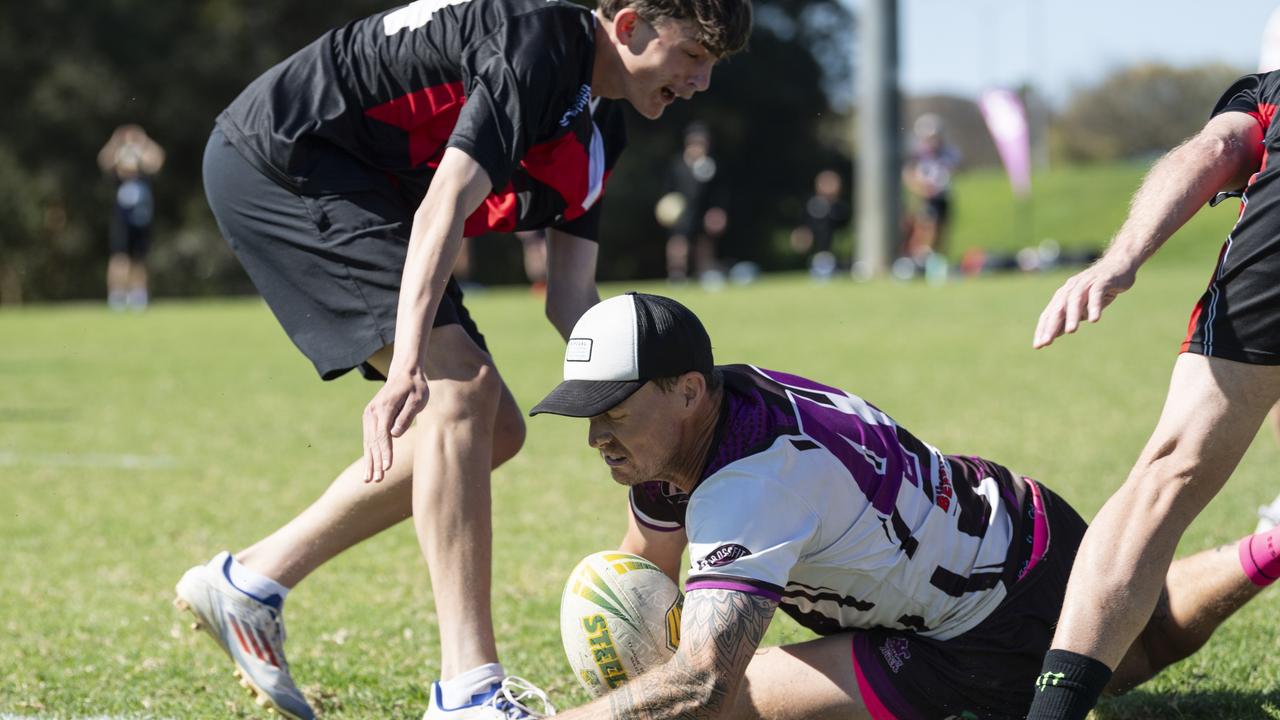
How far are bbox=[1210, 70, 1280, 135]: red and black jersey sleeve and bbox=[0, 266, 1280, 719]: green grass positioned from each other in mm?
1495

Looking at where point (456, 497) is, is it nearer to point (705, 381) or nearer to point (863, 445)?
point (705, 381)

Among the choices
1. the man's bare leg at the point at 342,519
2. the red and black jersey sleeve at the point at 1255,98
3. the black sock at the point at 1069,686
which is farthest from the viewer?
the man's bare leg at the point at 342,519

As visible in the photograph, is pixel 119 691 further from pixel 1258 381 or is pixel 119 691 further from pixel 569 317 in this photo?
pixel 1258 381

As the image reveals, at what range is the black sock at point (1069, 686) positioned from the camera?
290 cm

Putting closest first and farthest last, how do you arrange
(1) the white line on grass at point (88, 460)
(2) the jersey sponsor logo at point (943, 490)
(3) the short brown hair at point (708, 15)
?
(2) the jersey sponsor logo at point (943, 490) < (3) the short brown hair at point (708, 15) < (1) the white line on grass at point (88, 460)

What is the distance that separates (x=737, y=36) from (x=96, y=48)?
3620cm

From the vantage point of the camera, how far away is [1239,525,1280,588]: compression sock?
352cm

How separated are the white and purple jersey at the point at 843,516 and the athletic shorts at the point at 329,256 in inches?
32.7

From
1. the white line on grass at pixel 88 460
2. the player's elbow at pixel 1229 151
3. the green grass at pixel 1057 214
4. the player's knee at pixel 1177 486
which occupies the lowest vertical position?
the green grass at pixel 1057 214

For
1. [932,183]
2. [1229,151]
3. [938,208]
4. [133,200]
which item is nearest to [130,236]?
[133,200]

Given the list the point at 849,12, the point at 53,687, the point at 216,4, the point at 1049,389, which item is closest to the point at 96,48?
the point at 216,4

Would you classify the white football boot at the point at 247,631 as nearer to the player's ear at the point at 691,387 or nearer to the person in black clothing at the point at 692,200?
the player's ear at the point at 691,387

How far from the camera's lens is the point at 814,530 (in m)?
2.96

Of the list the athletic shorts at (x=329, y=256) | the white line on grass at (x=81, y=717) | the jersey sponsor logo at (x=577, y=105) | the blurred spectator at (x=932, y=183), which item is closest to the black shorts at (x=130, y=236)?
the blurred spectator at (x=932, y=183)
